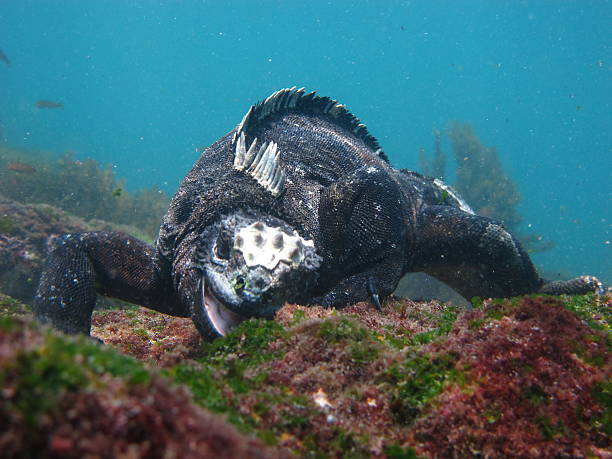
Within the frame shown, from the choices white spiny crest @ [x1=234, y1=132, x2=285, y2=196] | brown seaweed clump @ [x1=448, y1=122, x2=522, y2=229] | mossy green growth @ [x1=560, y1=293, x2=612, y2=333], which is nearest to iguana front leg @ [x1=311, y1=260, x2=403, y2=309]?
white spiny crest @ [x1=234, y1=132, x2=285, y2=196]

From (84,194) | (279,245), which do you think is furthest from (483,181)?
(279,245)

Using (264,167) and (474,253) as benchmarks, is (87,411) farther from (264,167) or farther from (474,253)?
(474,253)

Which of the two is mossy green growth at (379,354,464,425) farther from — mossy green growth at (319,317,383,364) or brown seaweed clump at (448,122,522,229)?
brown seaweed clump at (448,122,522,229)

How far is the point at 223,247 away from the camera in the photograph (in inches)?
124

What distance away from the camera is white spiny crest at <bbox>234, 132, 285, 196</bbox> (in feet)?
12.8

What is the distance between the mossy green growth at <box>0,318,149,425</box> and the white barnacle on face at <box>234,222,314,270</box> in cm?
173

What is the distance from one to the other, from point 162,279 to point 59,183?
1489 cm

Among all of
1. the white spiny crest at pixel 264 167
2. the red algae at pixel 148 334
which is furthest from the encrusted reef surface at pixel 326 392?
the white spiny crest at pixel 264 167

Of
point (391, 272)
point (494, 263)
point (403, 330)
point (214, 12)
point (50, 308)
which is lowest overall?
point (50, 308)

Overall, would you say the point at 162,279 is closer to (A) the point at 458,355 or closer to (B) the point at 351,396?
(B) the point at 351,396

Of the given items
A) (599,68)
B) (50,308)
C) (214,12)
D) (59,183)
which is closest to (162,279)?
(50,308)

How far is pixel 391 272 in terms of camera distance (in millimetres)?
4000

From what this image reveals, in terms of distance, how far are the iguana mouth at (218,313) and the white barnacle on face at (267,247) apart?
457mm

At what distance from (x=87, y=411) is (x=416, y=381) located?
5.45 ft
